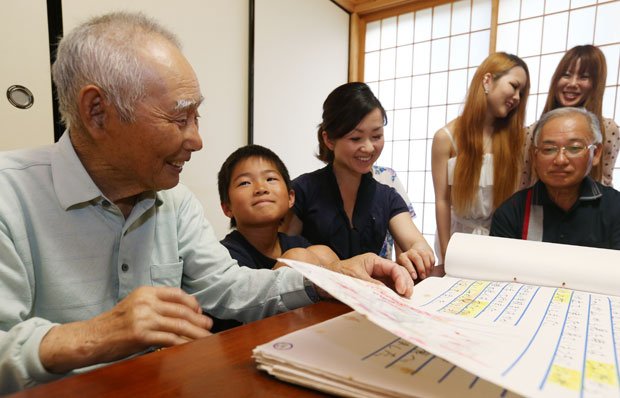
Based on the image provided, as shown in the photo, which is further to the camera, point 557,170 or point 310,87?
point 310,87

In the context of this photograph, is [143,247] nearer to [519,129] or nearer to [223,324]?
[223,324]

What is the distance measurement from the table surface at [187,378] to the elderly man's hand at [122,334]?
0.11 ft

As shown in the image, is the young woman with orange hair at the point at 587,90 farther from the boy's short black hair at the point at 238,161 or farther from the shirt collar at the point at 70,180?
the shirt collar at the point at 70,180

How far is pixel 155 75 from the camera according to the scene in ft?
2.23

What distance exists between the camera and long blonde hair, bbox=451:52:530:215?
1.66 m

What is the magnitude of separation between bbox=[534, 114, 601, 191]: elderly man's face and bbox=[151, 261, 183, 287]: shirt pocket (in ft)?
3.67

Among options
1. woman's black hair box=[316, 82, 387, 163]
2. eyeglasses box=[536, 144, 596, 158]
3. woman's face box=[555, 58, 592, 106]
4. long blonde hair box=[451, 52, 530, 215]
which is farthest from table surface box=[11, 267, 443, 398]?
woman's face box=[555, 58, 592, 106]

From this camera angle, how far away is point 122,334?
45 cm

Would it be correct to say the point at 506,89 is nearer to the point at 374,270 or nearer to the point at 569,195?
the point at 569,195

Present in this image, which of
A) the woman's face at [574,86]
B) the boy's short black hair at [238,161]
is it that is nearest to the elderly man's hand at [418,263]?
the boy's short black hair at [238,161]

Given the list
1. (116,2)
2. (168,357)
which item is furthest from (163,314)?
(116,2)

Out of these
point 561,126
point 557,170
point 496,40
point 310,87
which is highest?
point 496,40

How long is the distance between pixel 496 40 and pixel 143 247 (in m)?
3.19

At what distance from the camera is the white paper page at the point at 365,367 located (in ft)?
1.05
